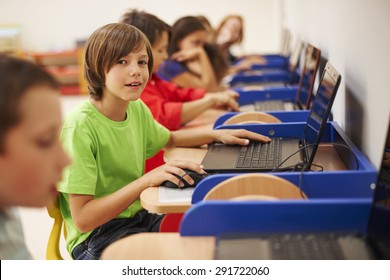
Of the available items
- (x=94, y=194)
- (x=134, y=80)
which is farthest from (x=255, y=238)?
(x=134, y=80)

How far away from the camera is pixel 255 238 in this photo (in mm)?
1031

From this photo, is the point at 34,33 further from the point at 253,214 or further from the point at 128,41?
the point at 253,214

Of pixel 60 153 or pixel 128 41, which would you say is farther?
pixel 128 41

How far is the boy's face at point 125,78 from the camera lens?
1546 mm

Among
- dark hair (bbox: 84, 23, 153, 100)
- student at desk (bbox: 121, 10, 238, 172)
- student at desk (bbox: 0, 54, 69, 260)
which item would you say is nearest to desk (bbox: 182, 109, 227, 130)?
student at desk (bbox: 121, 10, 238, 172)

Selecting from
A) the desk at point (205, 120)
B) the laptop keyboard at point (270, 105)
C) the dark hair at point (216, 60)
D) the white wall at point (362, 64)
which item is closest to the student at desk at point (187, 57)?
the dark hair at point (216, 60)

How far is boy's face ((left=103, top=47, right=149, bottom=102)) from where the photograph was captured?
155 centimetres

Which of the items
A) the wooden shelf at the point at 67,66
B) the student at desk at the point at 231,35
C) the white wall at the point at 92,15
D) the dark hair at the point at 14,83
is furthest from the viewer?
the white wall at the point at 92,15

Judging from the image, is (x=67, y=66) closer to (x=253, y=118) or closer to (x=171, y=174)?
(x=253, y=118)

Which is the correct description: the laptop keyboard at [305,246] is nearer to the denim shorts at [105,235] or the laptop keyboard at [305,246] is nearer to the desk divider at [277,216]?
the desk divider at [277,216]

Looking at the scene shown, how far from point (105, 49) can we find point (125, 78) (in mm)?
99

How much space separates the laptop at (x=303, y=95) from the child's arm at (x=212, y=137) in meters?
0.52

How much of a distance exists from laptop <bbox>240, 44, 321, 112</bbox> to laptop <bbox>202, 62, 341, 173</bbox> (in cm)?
47
